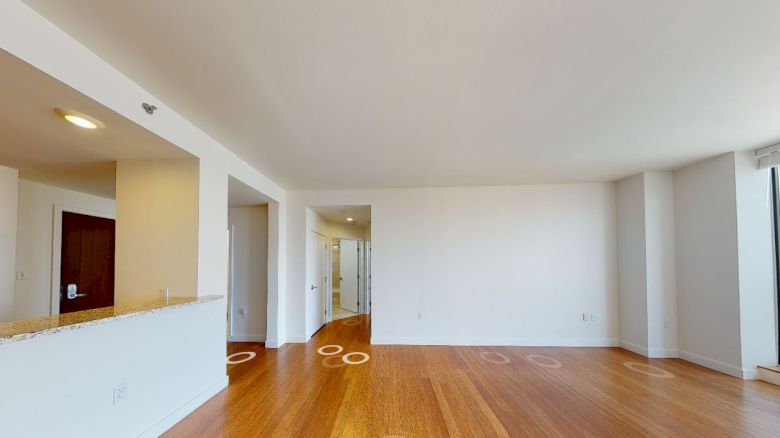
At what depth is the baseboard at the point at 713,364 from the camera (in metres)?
3.47

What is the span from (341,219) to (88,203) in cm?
426

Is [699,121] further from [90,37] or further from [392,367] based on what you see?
[90,37]

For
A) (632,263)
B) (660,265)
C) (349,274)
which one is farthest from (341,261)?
(660,265)

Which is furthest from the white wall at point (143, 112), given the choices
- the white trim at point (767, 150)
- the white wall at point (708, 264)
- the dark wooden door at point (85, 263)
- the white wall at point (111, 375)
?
the white trim at point (767, 150)

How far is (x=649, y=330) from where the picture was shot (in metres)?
4.25

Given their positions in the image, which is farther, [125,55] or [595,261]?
[595,261]

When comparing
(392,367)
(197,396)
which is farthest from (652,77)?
(197,396)

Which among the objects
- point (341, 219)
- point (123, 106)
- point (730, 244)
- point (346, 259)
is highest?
point (123, 106)

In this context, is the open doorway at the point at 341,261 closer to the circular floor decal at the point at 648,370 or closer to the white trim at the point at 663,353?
the circular floor decal at the point at 648,370

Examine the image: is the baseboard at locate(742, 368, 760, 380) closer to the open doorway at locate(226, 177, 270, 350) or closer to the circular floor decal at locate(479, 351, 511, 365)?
the circular floor decal at locate(479, 351, 511, 365)

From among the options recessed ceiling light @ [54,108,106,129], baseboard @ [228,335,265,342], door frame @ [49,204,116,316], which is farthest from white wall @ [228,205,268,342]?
recessed ceiling light @ [54,108,106,129]

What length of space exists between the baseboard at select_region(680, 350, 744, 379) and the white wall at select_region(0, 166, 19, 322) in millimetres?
8235

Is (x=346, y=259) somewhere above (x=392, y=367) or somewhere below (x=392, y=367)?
above

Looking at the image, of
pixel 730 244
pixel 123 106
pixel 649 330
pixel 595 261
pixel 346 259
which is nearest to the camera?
pixel 123 106
